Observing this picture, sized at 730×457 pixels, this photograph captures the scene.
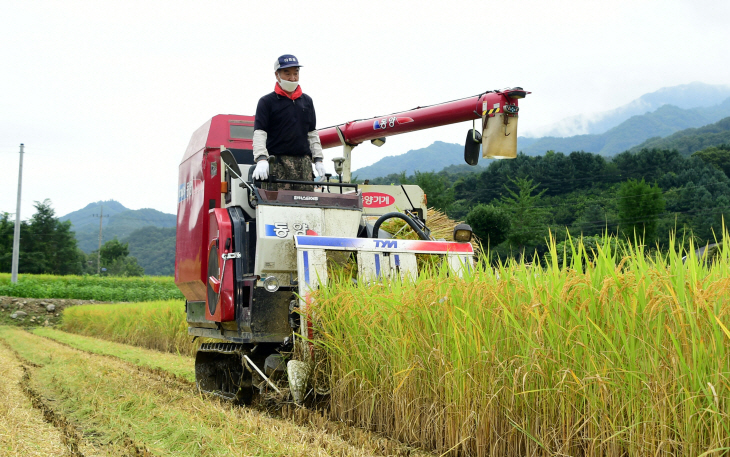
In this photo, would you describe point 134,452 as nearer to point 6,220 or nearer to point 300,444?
point 300,444

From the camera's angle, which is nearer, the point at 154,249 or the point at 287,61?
the point at 287,61

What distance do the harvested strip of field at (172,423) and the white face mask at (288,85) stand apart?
3.04 meters

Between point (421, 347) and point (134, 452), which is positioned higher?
point (421, 347)

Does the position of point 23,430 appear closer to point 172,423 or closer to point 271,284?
point 172,423

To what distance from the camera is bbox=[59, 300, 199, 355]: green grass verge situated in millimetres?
13684

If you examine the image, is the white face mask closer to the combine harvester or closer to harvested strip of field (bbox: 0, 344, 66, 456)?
the combine harvester

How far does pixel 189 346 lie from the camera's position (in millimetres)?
13141

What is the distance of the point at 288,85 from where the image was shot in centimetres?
664

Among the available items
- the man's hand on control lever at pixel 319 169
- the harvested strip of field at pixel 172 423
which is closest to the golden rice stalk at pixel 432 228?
the man's hand on control lever at pixel 319 169

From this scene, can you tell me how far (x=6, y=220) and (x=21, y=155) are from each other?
96.3 ft

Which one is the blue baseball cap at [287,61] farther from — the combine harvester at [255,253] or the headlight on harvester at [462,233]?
the headlight on harvester at [462,233]

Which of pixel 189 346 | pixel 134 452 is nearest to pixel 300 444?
pixel 134 452

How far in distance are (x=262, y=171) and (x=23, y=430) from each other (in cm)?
277

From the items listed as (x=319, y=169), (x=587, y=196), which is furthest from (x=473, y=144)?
(x=587, y=196)
